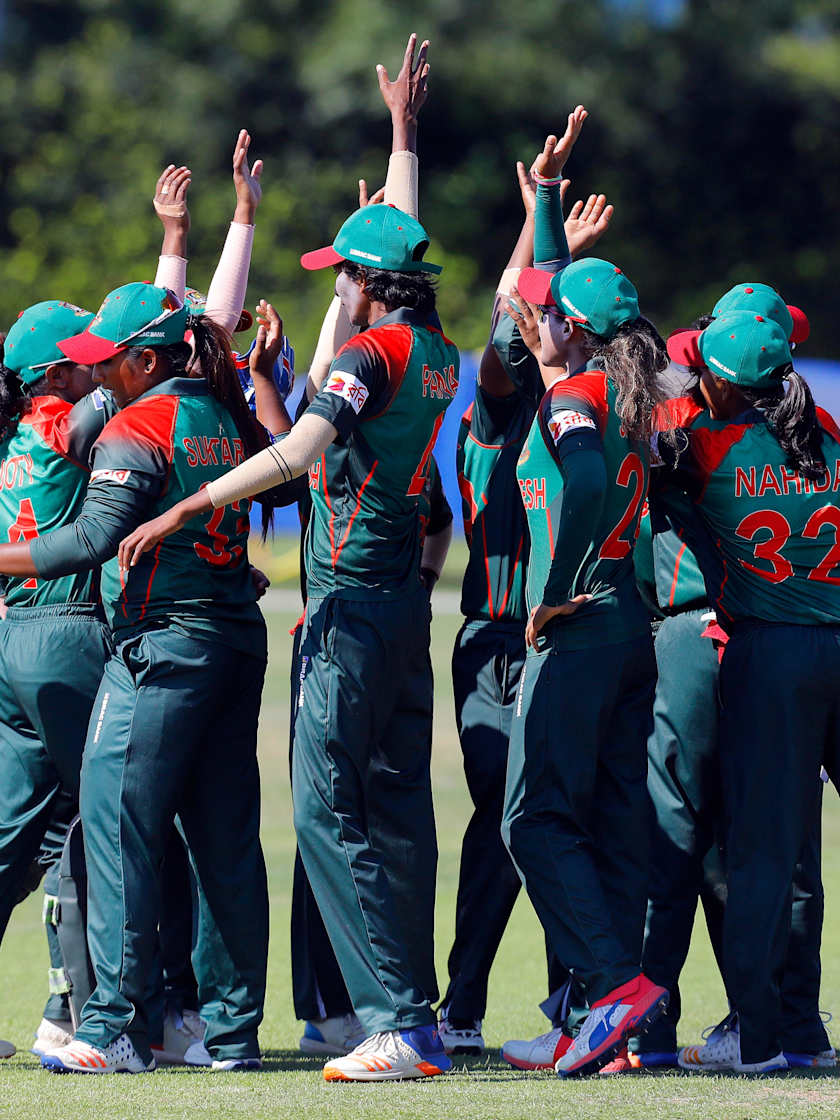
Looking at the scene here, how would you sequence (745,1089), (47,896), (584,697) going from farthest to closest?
(47,896)
(584,697)
(745,1089)

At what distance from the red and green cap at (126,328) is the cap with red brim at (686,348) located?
1.55 metres

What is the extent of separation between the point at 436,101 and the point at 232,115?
3696 mm

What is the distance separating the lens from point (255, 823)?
215 inches

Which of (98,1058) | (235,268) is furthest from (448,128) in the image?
(98,1058)

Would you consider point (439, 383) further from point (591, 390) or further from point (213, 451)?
point (213, 451)

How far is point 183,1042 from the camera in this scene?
5578 mm

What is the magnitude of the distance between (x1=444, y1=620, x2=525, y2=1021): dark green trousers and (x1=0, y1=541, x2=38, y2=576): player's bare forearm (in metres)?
1.52

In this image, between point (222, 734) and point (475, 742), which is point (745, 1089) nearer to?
point (475, 742)

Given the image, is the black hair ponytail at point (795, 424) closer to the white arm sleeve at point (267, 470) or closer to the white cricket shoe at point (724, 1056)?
the white arm sleeve at point (267, 470)

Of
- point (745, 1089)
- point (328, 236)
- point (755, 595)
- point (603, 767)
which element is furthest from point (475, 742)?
point (328, 236)

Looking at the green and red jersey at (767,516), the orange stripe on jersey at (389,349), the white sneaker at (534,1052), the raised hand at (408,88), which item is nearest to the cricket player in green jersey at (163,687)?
the orange stripe on jersey at (389,349)

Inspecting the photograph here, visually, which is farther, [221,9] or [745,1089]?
[221,9]

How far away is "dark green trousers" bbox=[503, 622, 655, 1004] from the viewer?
16.7 ft

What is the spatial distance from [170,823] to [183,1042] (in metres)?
0.78
